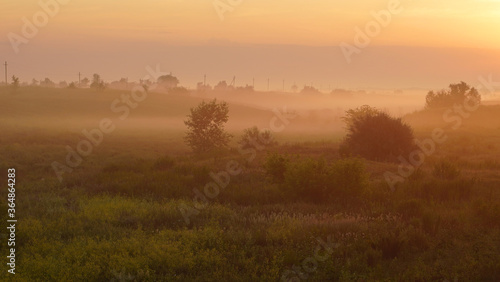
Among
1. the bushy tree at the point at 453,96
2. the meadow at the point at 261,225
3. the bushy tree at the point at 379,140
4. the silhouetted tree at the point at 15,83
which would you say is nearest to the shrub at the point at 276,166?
the meadow at the point at 261,225

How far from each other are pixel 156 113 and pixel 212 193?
87736 millimetres

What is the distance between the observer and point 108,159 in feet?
105

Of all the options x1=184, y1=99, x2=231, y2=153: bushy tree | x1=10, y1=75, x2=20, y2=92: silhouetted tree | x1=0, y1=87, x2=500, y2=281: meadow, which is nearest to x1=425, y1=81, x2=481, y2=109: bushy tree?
x1=184, y1=99, x2=231, y2=153: bushy tree

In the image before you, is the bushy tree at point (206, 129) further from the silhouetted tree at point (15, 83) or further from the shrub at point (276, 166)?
the silhouetted tree at point (15, 83)

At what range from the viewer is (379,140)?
90.6ft

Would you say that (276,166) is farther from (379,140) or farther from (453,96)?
(453,96)

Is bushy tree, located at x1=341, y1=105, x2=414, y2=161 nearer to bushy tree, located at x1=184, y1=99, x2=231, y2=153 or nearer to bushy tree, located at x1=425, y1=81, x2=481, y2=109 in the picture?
bushy tree, located at x1=184, y1=99, x2=231, y2=153

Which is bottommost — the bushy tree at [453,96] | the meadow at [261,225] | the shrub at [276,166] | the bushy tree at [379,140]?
the meadow at [261,225]

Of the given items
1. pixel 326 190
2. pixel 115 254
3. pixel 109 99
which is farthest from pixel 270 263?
pixel 109 99

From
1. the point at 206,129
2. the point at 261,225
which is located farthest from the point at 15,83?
the point at 261,225

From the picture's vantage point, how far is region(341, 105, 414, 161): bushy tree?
90.0 ft

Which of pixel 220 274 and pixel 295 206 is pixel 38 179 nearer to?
pixel 295 206

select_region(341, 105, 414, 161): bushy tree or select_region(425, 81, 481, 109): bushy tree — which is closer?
select_region(341, 105, 414, 161): bushy tree

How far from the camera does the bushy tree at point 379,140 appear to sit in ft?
90.0
